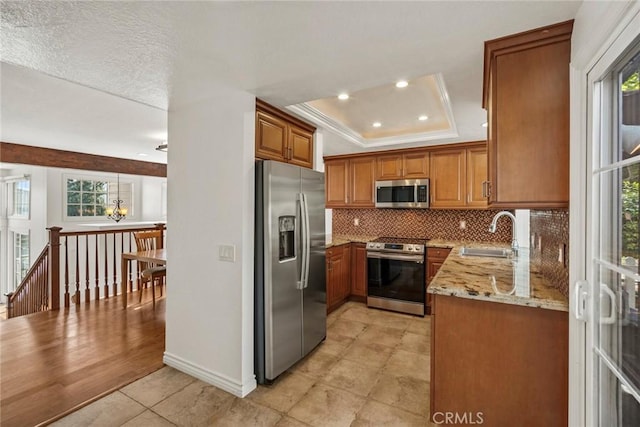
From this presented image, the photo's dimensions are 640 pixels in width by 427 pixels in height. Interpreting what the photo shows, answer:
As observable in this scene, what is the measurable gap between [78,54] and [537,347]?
3.02m

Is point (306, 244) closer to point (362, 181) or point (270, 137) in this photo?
point (270, 137)

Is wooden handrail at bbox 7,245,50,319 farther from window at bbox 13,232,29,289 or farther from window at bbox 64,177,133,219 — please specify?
window at bbox 13,232,29,289

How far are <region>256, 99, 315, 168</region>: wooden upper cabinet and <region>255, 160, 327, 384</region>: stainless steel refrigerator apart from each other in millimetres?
231

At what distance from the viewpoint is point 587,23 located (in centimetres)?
124

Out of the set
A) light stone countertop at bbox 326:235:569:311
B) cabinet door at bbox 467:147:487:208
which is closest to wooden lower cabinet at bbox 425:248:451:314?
cabinet door at bbox 467:147:487:208

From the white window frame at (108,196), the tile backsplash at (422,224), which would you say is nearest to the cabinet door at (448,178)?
the tile backsplash at (422,224)

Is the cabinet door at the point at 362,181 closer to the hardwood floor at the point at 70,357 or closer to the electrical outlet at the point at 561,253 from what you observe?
the electrical outlet at the point at 561,253

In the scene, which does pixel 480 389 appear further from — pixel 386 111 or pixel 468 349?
pixel 386 111

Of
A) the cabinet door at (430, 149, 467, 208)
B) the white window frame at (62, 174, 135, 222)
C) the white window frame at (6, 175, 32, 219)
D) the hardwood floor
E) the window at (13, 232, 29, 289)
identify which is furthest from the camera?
the white window frame at (6, 175, 32, 219)

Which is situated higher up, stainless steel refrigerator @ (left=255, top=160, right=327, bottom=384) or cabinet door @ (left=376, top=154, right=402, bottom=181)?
cabinet door @ (left=376, top=154, right=402, bottom=181)

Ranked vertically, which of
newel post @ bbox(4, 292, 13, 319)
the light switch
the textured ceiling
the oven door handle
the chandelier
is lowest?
newel post @ bbox(4, 292, 13, 319)

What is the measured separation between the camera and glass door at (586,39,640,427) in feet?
3.44

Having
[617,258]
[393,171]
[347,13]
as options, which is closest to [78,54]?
[347,13]

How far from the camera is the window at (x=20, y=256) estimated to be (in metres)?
6.81
